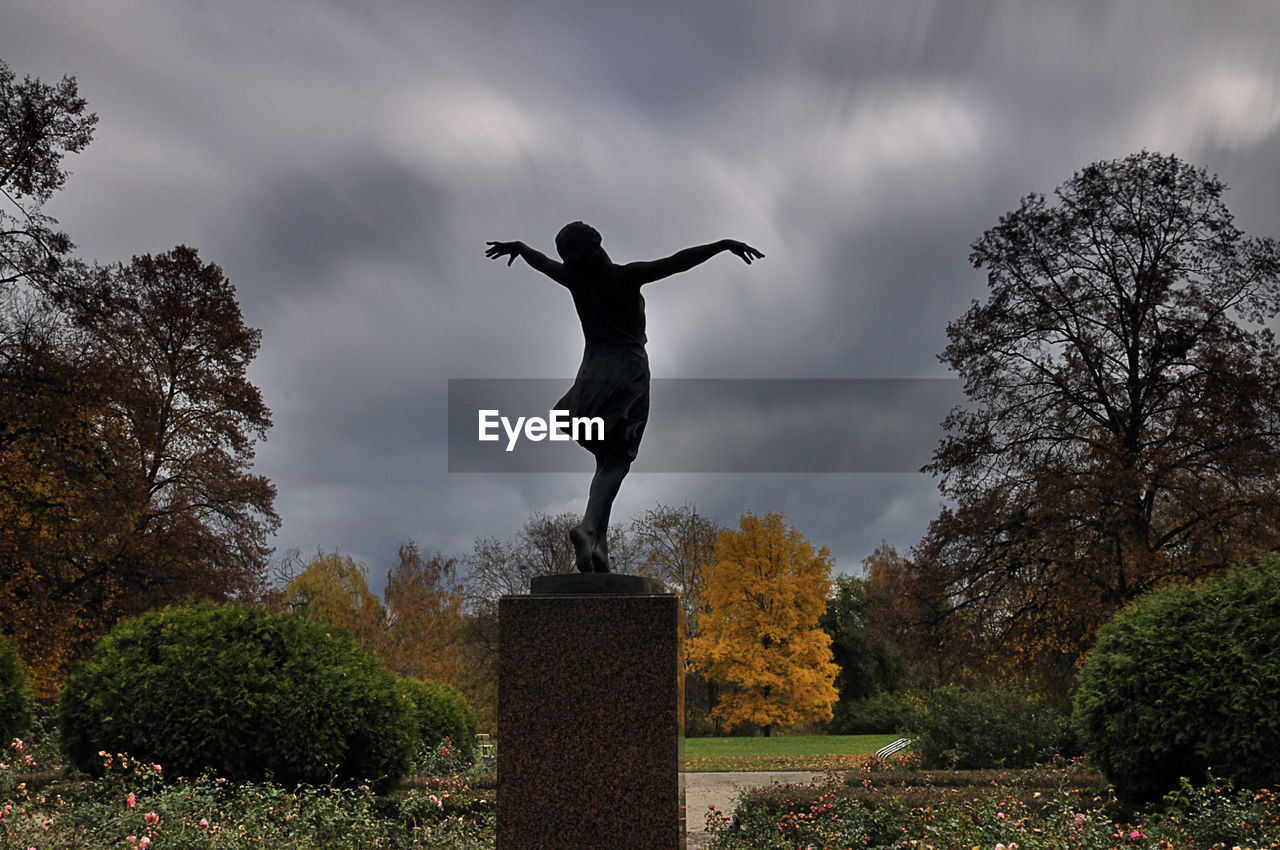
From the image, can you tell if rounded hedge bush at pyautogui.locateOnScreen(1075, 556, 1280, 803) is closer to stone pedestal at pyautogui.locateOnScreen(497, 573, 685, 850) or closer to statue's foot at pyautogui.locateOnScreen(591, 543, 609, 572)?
stone pedestal at pyautogui.locateOnScreen(497, 573, 685, 850)

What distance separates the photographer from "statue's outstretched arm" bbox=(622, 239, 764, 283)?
5.06m

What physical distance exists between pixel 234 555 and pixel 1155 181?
21011 millimetres

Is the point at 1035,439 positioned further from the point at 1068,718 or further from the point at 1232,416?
the point at 1068,718

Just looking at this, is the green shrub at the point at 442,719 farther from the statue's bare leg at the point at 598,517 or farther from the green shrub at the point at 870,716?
the green shrub at the point at 870,716

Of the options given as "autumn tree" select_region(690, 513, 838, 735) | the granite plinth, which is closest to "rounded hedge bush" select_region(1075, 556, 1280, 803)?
the granite plinth

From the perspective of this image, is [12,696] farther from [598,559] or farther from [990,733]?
[990,733]

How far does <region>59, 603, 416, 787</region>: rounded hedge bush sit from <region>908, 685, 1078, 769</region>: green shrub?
7.93 meters

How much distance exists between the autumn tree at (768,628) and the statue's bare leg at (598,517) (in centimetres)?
2004

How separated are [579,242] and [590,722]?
2.73 meters

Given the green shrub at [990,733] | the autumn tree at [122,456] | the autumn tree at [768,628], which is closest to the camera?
the green shrub at [990,733]

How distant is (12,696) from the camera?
11734 millimetres

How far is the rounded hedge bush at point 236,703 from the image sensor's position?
24.4 feet

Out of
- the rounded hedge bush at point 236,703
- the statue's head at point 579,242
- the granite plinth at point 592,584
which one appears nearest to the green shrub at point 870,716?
the rounded hedge bush at point 236,703

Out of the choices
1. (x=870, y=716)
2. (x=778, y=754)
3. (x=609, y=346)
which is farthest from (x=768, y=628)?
(x=609, y=346)
